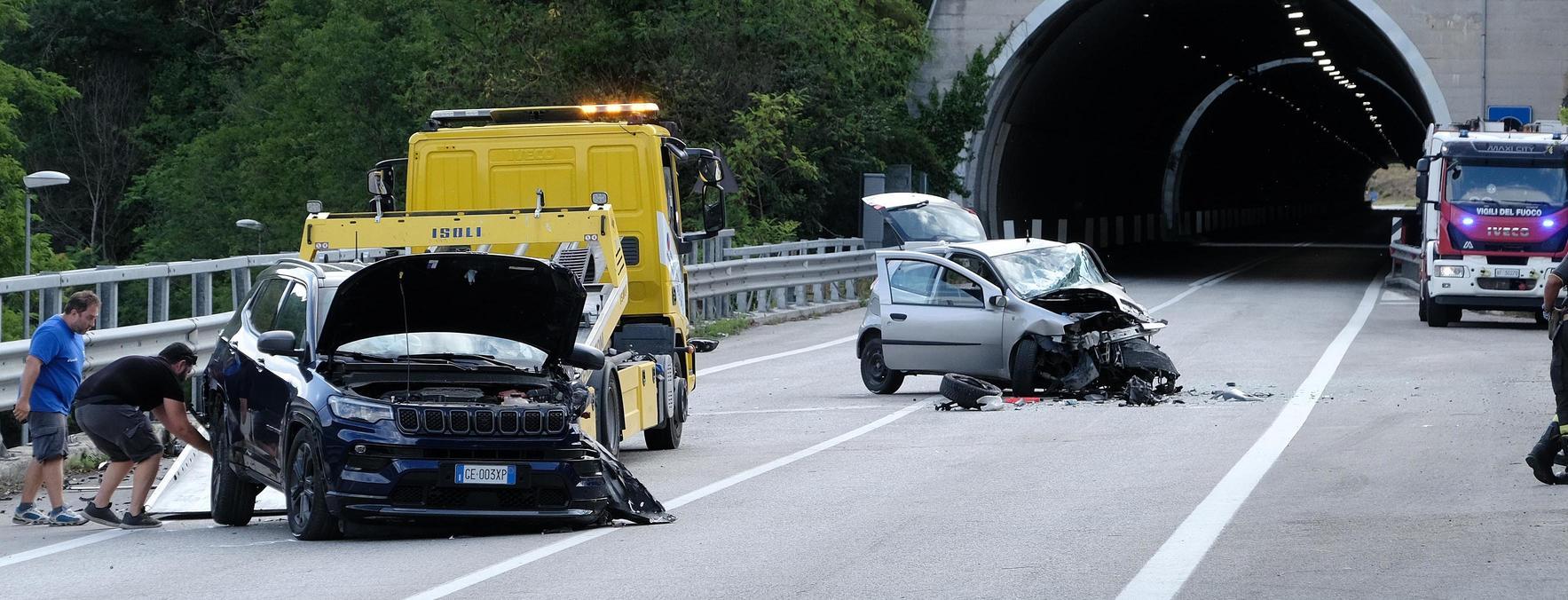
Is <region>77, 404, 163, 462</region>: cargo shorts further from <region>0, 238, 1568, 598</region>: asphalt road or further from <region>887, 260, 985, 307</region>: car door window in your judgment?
<region>887, 260, 985, 307</region>: car door window

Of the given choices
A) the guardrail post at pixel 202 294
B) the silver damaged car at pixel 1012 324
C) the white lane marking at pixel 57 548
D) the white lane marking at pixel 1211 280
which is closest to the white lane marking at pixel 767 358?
the silver damaged car at pixel 1012 324

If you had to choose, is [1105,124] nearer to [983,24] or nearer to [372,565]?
[983,24]

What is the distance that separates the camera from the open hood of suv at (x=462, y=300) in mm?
9828

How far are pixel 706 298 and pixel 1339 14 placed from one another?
22444 millimetres

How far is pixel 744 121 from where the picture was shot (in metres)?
38.5

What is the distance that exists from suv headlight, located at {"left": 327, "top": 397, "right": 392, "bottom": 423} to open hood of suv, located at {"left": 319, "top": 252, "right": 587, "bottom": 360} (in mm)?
628

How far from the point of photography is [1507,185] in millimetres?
27375

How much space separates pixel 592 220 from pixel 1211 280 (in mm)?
29708

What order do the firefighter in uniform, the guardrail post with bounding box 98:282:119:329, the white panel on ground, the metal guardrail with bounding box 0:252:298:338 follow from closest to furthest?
the firefighter in uniform
the white panel on ground
the metal guardrail with bounding box 0:252:298:338
the guardrail post with bounding box 98:282:119:329

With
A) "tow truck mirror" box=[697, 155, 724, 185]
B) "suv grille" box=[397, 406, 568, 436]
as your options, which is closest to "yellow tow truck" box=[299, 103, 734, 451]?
"tow truck mirror" box=[697, 155, 724, 185]

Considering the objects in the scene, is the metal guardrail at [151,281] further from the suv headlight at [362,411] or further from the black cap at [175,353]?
the suv headlight at [362,411]

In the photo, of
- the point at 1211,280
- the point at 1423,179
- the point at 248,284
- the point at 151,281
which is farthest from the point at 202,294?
the point at 1211,280

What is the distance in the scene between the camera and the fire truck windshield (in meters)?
27.2

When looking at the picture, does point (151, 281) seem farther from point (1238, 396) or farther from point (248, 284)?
point (1238, 396)
